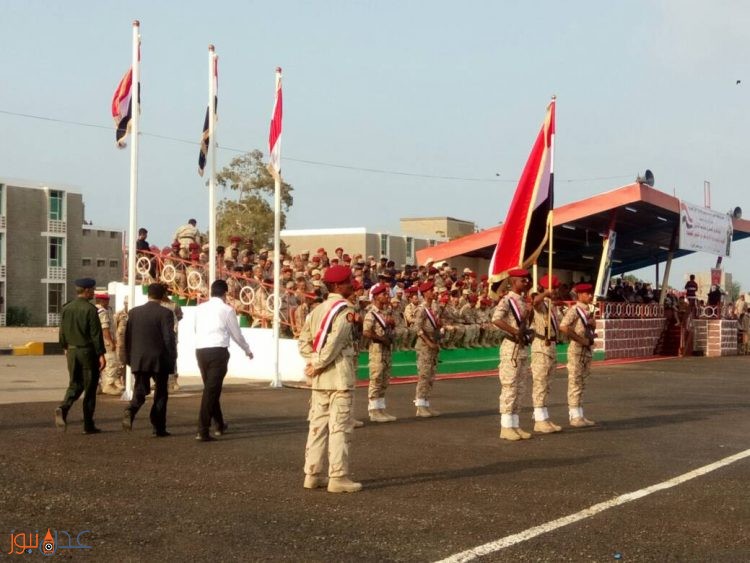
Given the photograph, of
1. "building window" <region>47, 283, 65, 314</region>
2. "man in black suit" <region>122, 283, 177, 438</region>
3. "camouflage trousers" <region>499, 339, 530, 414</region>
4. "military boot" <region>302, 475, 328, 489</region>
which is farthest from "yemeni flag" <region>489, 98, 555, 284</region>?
"building window" <region>47, 283, 65, 314</region>

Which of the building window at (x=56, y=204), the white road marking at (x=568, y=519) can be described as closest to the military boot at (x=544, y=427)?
the white road marking at (x=568, y=519)

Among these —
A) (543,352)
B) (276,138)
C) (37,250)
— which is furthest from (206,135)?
(37,250)

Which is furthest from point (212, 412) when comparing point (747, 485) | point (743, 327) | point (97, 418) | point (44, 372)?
point (743, 327)

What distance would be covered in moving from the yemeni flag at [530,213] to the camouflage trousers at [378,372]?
1.93 metres

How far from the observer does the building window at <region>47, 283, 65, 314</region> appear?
6228 cm

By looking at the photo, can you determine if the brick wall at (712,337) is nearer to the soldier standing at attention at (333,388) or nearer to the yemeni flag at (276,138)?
the yemeni flag at (276,138)

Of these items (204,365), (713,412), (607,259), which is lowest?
(713,412)

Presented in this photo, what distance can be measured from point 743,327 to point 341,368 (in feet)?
101

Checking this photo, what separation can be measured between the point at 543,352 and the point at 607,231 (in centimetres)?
1877

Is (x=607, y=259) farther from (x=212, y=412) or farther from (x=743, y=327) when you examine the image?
(x=212, y=412)

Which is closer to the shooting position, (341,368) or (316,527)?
(316,527)

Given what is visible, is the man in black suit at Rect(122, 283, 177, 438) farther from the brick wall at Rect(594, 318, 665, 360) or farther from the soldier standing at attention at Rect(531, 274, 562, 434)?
the brick wall at Rect(594, 318, 665, 360)

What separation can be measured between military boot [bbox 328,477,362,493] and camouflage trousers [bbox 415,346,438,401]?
18.2 ft

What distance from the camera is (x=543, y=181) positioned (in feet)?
41.8
